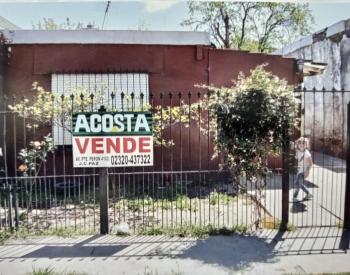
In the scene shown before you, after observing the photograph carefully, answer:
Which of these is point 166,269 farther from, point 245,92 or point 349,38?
point 349,38

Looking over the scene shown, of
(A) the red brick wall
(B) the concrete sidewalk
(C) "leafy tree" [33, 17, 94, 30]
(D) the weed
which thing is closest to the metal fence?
(A) the red brick wall

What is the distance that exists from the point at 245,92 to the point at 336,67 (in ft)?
32.2

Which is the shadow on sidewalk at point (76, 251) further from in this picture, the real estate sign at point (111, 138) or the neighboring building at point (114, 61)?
the neighboring building at point (114, 61)

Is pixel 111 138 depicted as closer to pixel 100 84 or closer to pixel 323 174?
pixel 100 84

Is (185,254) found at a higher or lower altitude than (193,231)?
lower

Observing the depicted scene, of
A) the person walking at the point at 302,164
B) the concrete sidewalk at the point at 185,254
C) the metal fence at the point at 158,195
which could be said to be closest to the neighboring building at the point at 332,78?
the metal fence at the point at 158,195

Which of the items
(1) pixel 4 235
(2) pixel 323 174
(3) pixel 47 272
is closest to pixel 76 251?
(3) pixel 47 272

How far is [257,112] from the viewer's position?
19.9ft

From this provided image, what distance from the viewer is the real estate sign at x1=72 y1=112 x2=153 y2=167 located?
6328 millimetres

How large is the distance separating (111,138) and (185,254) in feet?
7.06

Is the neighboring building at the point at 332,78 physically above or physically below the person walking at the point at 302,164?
above

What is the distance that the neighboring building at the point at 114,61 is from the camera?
10242 mm

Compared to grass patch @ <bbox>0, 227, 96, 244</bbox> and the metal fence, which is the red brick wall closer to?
the metal fence

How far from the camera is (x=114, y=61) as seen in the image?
10.5 m
